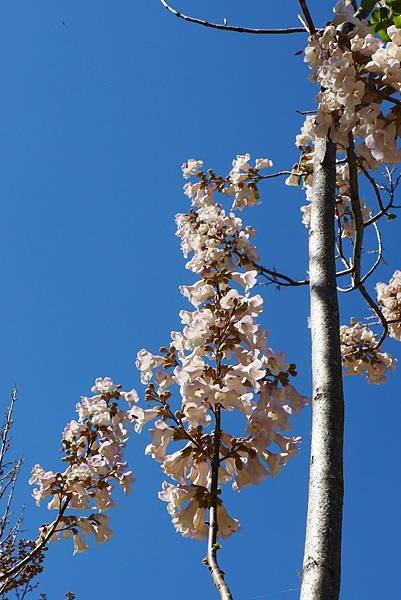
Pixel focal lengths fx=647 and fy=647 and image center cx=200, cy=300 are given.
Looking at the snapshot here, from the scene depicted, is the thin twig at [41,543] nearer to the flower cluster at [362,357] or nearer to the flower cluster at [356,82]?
the flower cluster at [362,357]

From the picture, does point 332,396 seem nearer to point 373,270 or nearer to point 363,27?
point 363,27

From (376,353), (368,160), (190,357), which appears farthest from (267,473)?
(376,353)

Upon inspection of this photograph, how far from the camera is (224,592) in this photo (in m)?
1.35

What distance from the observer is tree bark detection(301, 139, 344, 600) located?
126 cm

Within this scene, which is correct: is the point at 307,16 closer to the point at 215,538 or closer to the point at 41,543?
the point at 215,538

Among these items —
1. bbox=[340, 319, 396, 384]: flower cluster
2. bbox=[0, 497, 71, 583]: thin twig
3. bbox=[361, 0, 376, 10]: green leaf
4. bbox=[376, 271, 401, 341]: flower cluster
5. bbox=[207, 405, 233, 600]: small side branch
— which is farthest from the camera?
bbox=[340, 319, 396, 384]: flower cluster

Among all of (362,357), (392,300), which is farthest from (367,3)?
(362,357)

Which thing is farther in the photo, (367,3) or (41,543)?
(41,543)

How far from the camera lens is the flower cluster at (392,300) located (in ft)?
13.5

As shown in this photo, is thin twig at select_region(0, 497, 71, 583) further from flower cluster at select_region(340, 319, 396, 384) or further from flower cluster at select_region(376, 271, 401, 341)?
flower cluster at select_region(376, 271, 401, 341)

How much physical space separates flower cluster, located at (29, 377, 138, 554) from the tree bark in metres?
1.95

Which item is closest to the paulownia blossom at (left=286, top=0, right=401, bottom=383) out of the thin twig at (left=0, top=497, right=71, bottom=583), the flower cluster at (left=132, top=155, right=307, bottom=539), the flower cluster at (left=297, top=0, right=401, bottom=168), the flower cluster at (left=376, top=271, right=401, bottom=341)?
the flower cluster at (left=297, top=0, right=401, bottom=168)

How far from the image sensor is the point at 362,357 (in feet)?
14.0

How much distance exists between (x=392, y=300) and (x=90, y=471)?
215cm
